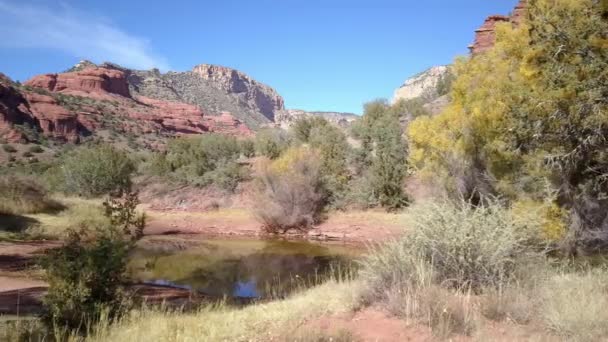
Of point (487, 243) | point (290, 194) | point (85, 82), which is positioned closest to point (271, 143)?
point (290, 194)

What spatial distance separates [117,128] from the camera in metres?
78.8

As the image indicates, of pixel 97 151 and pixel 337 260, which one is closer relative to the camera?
pixel 337 260

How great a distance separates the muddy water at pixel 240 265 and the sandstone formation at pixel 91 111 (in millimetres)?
56690

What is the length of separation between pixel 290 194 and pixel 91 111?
7064 cm

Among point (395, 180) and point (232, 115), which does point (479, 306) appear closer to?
point (395, 180)

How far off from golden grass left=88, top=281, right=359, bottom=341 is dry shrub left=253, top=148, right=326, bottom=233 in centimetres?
1781

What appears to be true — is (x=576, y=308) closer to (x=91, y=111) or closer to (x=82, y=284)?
(x=82, y=284)

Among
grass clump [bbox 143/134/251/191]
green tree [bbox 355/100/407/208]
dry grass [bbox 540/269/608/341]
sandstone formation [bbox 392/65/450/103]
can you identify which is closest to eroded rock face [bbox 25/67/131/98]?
grass clump [bbox 143/134/251/191]

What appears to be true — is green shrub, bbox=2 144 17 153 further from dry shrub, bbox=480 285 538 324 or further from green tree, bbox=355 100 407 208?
dry shrub, bbox=480 285 538 324

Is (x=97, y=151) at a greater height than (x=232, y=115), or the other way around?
(x=232, y=115)

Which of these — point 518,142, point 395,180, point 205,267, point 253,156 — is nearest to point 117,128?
point 253,156

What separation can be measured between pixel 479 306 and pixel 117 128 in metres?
81.0

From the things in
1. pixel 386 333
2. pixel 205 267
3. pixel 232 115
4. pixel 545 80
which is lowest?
pixel 205 267

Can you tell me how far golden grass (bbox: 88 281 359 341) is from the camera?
5514 millimetres
